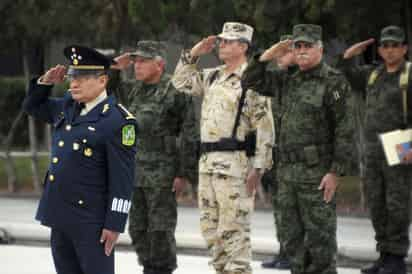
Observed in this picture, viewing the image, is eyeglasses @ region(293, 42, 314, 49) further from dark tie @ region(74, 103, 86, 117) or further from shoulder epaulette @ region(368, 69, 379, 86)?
dark tie @ region(74, 103, 86, 117)

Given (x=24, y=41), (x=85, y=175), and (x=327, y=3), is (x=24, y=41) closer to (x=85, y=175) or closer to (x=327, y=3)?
(x=327, y=3)

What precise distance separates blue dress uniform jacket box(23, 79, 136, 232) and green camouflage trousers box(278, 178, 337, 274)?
2181mm

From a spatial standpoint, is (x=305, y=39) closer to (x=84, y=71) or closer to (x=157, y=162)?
(x=157, y=162)

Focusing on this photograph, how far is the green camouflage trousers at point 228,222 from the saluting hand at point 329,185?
537 millimetres

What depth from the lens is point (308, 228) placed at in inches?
315

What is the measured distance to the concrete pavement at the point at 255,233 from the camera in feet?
33.6

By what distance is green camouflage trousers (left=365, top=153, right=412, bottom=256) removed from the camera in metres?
9.25

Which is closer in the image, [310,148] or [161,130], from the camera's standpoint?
[310,148]

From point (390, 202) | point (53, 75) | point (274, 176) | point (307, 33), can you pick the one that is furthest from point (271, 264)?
point (53, 75)

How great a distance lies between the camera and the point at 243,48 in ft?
26.2

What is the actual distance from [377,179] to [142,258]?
2.16m

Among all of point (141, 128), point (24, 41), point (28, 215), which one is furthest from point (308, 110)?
point (24, 41)

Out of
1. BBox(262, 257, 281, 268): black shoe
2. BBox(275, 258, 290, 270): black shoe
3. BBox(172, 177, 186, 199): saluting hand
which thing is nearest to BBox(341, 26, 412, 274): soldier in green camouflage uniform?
BBox(275, 258, 290, 270): black shoe

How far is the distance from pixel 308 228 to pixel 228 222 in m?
0.62
